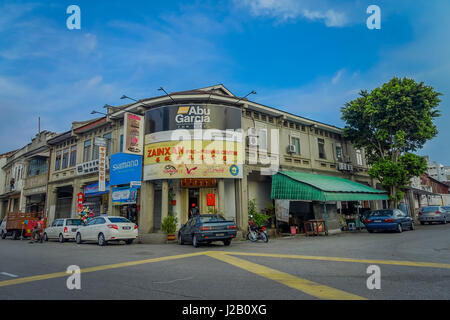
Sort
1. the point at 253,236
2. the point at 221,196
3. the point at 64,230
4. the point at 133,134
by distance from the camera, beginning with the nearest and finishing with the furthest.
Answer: the point at 253,236, the point at 221,196, the point at 133,134, the point at 64,230

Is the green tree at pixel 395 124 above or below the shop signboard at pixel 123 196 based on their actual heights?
above

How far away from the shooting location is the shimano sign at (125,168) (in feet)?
63.0

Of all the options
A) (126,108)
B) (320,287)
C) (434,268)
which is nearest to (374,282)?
(320,287)

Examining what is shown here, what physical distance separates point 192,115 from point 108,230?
8.01m

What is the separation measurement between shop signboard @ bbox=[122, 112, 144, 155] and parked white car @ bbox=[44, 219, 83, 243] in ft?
19.7

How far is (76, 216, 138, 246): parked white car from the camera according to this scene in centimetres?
1575

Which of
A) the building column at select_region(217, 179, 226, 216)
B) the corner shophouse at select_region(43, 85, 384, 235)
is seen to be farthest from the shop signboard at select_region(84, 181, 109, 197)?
the building column at select_region(217, 179, 226, 216)

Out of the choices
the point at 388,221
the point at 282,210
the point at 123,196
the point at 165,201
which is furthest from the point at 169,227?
the point at 388,221

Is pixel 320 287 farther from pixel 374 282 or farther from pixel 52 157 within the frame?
pixel 52 157

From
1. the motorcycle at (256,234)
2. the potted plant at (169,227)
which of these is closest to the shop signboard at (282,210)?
the motorcycle at (256,234)

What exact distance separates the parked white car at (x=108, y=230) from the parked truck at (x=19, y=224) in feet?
26.3

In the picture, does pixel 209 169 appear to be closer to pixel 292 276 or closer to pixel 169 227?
pixel 169 227

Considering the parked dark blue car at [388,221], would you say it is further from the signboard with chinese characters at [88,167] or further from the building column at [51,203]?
the building column at [51,203]

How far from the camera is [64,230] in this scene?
62.3 feet
